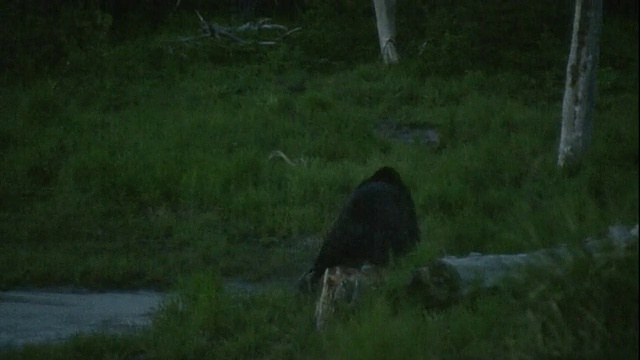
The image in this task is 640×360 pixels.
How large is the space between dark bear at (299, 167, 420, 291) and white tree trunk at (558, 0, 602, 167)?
3.09 m

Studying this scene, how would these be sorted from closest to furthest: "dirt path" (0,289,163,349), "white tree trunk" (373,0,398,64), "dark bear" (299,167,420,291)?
"dirt path" (0,289,163,349), "dark bear" (299,167,420,291), "white tree trunk" (373,0,398,64)

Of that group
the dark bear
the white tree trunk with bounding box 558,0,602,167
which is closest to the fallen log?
the dark bear

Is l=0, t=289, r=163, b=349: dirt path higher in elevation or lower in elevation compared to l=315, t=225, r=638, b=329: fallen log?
lower

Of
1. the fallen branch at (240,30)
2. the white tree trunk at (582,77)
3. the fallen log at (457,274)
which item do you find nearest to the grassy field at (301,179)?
the fallen log at (457,274)

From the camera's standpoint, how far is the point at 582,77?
11.9m

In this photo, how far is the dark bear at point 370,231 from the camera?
8.98 m

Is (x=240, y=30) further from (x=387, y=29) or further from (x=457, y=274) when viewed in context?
(x=457, y=274)

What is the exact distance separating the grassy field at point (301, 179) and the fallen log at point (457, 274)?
0.09 meters

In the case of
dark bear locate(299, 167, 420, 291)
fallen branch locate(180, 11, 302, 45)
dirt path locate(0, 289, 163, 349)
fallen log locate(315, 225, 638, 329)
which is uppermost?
fallen log locate(315, 225, 638, 329)

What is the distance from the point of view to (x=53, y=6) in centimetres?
2109

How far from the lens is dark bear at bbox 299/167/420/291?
8.98 metres

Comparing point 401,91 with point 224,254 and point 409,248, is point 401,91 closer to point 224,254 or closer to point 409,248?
point 224,254

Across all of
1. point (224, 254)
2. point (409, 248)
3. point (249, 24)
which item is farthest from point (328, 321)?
point (249, 24)

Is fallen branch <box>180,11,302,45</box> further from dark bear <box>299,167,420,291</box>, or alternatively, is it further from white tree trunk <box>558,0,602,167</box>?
dark bear <box>299,167,420,291</box>
